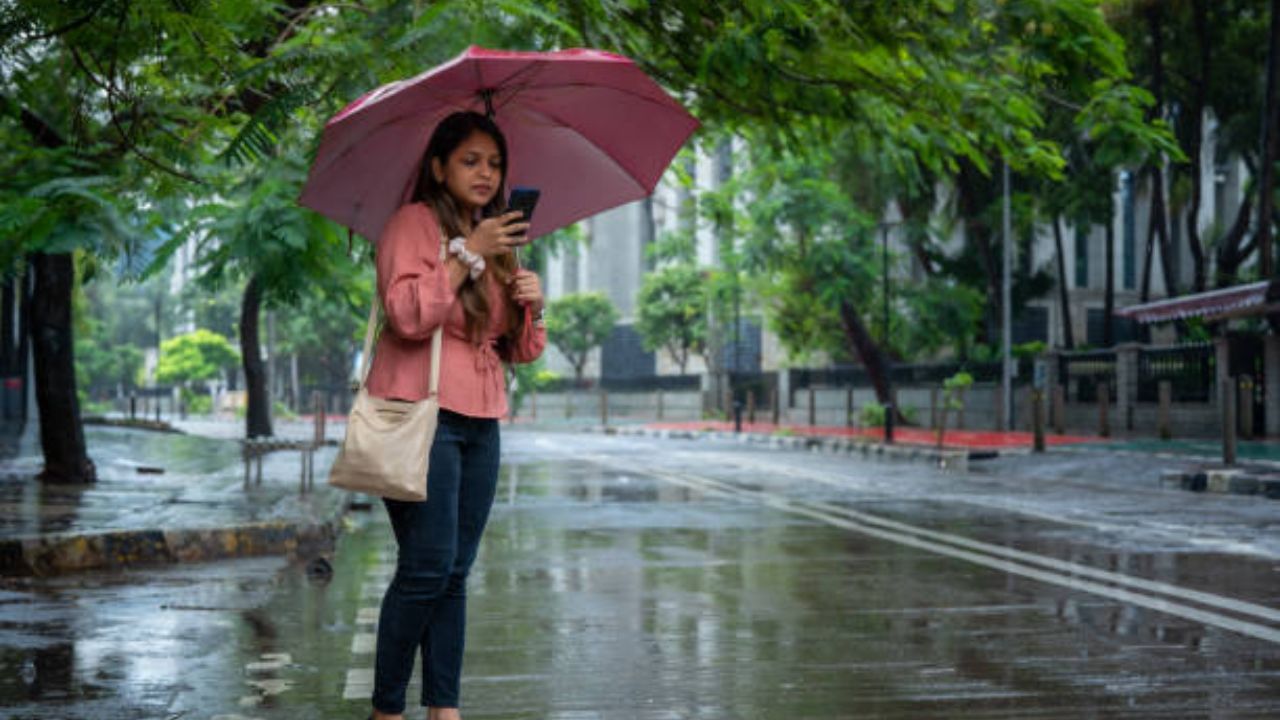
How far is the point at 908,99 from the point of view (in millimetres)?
9758

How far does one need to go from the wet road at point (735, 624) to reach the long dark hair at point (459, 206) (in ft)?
5.11

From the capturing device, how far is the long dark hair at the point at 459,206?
4.08 metres

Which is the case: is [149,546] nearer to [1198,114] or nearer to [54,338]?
[54,338]

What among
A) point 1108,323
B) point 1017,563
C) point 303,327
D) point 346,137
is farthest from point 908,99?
point 303,327

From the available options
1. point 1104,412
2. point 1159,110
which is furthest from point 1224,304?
point 1159,110

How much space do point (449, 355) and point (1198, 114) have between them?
103 feet

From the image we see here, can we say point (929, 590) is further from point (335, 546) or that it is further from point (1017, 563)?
point (335, 546)

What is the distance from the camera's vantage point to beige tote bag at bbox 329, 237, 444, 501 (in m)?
3.85

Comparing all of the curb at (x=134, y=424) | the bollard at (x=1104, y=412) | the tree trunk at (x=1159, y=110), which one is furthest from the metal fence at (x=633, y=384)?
the bollard at (x=1104, y=412)

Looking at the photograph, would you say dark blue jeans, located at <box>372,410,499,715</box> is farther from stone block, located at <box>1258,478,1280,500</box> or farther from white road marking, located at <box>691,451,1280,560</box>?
stone block, located at <box>1258,478,1280,500</box>

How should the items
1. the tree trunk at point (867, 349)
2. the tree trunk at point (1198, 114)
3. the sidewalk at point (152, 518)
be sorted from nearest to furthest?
the sidewalk at point (152, 518)
the tree trunk at point (1198, 114)
the tree trunk at point (867, 349)

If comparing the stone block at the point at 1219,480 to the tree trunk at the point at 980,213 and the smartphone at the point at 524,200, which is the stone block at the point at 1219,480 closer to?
the smartphone at the point at 524,200

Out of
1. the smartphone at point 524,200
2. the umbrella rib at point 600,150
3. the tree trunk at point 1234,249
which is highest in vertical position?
the tree trunk at point 1234,249

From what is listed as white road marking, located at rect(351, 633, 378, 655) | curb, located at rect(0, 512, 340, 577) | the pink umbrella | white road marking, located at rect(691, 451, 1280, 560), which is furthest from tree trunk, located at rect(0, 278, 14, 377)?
the pink umbrella
